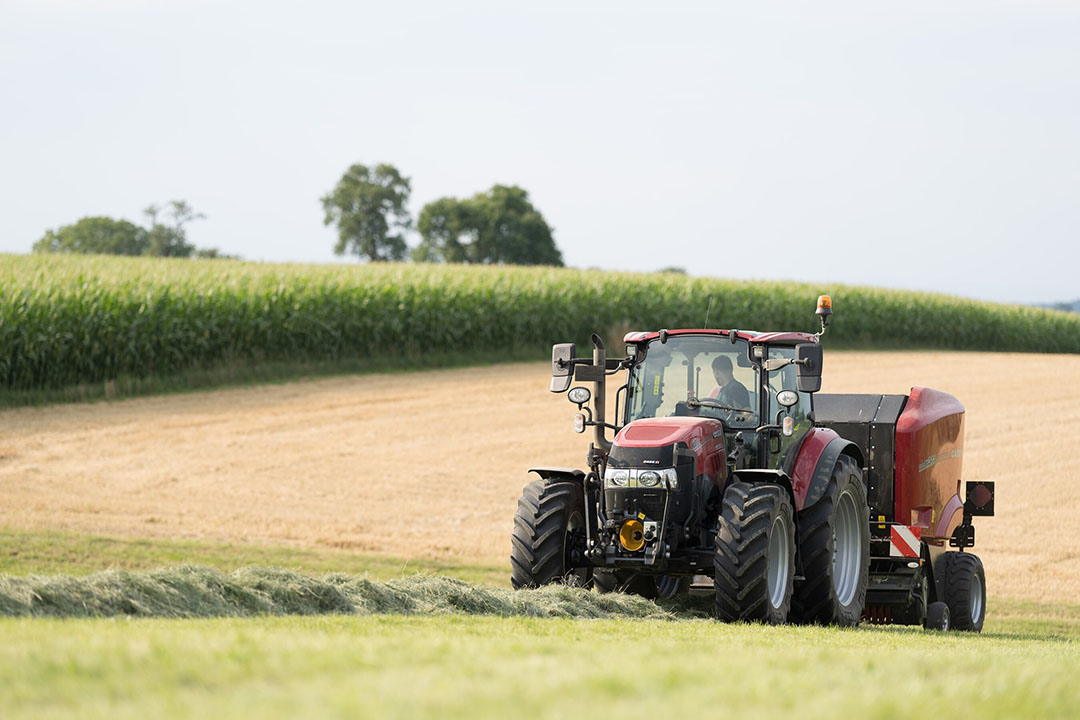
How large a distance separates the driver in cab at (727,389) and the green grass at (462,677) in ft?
10.7

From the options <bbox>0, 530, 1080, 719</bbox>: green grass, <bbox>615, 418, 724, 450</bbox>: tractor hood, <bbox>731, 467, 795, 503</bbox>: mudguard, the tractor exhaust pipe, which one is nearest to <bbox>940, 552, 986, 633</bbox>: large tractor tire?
<bbox>0, 530, 1080, 719</bbox>: green grass

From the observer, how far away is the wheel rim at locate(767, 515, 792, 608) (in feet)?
28.9

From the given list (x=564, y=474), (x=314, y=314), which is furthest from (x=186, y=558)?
(x=314, y=314)

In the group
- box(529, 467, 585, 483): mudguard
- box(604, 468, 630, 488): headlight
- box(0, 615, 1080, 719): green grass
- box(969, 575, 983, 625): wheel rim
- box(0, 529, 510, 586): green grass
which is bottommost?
box(0, 529, 510, 586): green grass

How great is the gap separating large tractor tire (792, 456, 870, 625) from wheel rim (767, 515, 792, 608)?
383 millimetres

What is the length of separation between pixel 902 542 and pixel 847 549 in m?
1.04

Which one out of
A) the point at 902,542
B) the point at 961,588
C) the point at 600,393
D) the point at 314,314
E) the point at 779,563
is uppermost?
the point at 314,314

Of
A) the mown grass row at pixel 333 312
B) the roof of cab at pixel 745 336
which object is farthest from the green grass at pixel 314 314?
the roof of cab at pixel 745 336

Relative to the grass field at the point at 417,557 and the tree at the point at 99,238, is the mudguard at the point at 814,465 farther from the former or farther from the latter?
the tree at the point at 99,238

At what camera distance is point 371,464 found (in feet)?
64.0

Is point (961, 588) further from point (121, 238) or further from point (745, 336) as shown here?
point (121, 238)

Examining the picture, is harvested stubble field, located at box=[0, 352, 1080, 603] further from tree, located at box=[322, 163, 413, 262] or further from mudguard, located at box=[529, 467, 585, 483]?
tree, located at box=[322, 163, 413, 262]

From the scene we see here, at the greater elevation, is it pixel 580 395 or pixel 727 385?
pixel 727 385

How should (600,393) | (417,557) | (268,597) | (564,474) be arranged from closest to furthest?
(268,597)
(564,474)
(600,393)
(417,557)
